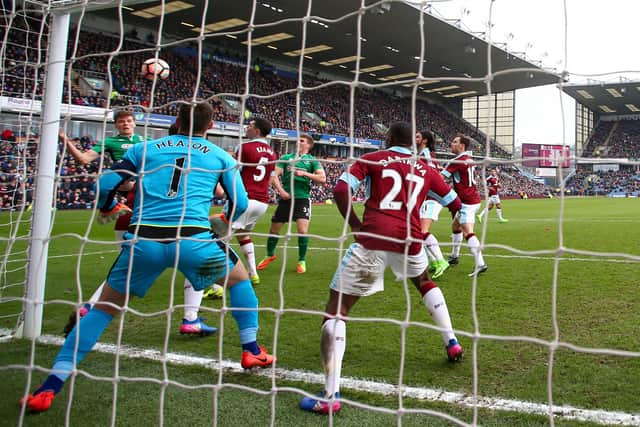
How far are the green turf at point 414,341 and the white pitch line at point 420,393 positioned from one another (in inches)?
3.1

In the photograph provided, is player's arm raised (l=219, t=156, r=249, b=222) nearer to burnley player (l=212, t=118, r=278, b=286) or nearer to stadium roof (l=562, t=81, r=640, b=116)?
burnley player (l=212, t=118, r=278, b=286)

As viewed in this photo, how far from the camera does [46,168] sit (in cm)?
415

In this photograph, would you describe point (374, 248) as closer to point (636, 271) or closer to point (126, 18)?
point (636, 271)

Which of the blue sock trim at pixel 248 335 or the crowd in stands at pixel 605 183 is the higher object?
the crowd in stands at pixel 605 183

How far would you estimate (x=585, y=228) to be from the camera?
1356cm

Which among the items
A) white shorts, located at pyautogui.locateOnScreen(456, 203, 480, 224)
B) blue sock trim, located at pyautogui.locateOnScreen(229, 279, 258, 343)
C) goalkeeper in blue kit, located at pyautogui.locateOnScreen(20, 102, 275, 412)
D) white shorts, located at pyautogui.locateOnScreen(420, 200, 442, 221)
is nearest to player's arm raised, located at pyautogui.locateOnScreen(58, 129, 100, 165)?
goalkeeper in blue kit, located at pyautogui.locateOnScreen(20, 102, 275, 412)

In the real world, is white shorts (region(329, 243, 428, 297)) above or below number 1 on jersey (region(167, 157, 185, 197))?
below

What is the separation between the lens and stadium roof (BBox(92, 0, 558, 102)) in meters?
26.9

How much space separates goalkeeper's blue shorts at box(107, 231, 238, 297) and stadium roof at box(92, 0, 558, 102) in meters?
21.3

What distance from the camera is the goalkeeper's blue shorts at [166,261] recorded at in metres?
2.98

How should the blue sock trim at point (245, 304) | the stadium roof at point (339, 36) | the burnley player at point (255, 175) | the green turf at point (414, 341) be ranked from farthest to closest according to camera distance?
the stadium roof at point (339, 36) < the burnley player at point (255, 175) < the blue sock trim at point (245, 304) < the green turf at point (414, 341)

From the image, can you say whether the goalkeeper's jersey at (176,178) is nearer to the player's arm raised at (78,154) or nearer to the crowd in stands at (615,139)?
the player's arm raised at (78,154)

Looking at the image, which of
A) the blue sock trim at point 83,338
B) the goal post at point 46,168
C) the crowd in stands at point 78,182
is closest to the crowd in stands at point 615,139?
the crowd in stands at point 78,182

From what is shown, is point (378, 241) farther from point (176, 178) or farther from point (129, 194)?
point (129, 194)
